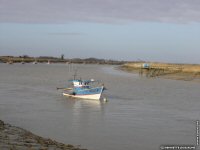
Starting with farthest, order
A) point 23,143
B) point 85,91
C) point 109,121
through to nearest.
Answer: point 85,91
point 109,121
point 23,143

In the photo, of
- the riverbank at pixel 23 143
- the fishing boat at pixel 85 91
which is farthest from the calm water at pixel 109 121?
the fishing boat at pixel 85 91

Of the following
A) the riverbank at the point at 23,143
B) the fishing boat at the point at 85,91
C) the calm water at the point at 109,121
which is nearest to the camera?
the riverbank at the point at 23,143

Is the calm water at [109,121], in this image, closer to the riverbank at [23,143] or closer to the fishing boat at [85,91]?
the riverbank at [23,143]

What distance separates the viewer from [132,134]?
19.0 meters

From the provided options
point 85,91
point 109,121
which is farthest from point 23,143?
point 85,91

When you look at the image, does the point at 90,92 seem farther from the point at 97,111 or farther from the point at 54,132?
the point at 54,132

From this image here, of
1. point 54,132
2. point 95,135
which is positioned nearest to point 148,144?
point 95,135

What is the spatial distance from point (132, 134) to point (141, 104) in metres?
12.5

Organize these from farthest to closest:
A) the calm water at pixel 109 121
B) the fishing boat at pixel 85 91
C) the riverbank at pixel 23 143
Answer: the fishing boat at pixel 85 91
the calm water at pixel 109 121
the riverbank at pixel 23 143

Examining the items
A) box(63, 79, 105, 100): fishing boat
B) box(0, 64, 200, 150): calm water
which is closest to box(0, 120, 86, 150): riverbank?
box(0, 64, 200, 150): calm water

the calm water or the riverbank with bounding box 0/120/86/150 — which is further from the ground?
the riverbank with bounding box 0/120/86/150

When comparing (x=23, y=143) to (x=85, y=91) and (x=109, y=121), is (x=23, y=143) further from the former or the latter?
(x=85, y=91)

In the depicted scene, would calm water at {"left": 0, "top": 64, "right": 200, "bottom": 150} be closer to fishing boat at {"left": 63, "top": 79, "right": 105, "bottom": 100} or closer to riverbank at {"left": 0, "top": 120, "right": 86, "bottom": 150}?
riverbank at {"left": 0, "top": 120, "right": 86, "bottom": 150}

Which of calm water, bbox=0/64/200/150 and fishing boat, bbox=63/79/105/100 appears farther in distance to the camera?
fishing boat, bbox=63/79/105/100
